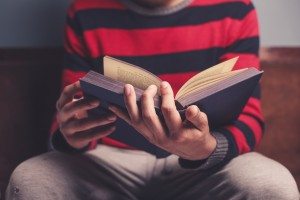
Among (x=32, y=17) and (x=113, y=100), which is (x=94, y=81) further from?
(x=32, y=17)

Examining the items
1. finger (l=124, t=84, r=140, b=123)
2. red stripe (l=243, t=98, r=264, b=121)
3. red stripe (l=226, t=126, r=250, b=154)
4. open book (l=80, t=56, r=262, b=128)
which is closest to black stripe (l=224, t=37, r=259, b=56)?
red stripe (l=243, t=98, r=264, b=121)

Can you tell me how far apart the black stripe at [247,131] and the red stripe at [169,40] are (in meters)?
0.22

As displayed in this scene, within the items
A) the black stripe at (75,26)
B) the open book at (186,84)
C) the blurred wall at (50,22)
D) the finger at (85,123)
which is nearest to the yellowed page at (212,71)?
the open book at (186,84)

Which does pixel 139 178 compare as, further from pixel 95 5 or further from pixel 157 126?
pixel 95 5

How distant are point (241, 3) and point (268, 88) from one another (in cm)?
28

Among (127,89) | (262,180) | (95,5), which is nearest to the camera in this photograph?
(127,89)

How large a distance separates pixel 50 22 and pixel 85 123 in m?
0.53

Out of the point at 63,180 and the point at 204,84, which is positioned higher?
the point at 204,84

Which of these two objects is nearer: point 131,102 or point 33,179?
point 131,102

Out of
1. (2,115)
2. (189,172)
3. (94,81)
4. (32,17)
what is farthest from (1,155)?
(94,81)

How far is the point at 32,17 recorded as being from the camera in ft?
4.22

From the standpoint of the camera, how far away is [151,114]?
745mm

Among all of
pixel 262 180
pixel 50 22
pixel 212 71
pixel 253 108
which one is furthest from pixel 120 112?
pixel 50 22

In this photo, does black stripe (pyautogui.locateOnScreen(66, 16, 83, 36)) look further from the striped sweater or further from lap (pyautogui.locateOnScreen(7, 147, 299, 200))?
lap (pyautogui.locateOnScreen(7, 147, 299, 200))
